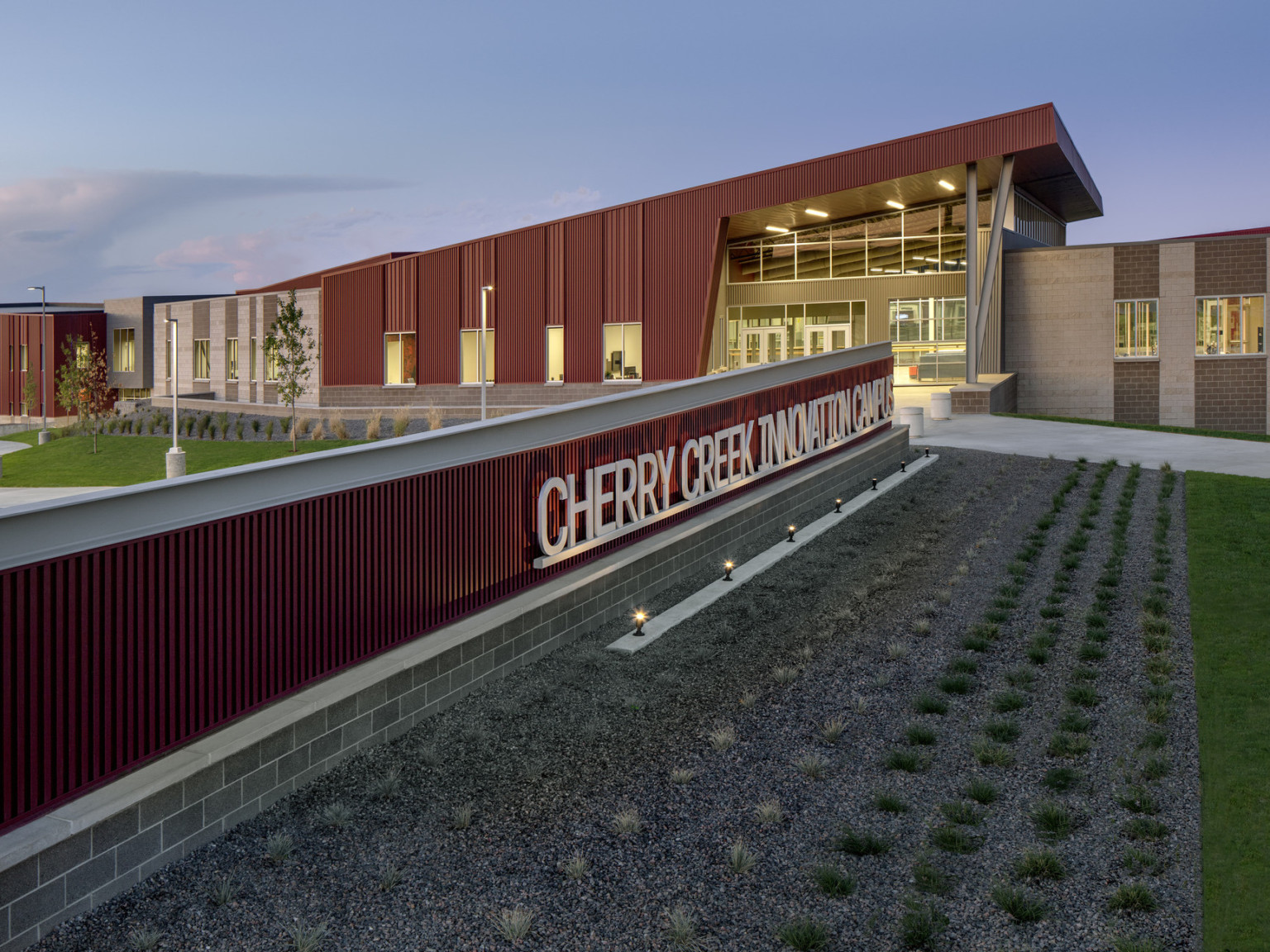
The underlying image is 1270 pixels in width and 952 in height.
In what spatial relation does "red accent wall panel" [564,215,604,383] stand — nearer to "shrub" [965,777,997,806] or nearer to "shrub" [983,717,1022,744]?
"shrub" [983,717,1022,744]

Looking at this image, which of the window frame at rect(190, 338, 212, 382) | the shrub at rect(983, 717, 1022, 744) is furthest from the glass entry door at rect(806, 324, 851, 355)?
the window frame at rect(190, 338, 212, 382)

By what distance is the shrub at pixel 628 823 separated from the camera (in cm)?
607

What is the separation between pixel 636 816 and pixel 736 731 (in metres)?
1.45

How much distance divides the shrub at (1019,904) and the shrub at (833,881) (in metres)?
0.73

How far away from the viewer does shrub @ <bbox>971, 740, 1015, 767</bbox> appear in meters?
6.72

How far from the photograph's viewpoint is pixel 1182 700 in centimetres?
756

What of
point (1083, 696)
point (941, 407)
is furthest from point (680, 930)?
point (941, 407)

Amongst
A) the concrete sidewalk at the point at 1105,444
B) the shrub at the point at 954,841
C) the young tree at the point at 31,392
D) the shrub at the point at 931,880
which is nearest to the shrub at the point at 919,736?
the shrub at the point at 954,841

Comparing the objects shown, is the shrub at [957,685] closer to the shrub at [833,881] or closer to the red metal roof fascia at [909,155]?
the shrub at [833,881]

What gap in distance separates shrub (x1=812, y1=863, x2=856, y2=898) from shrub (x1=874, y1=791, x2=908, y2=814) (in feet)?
2.55

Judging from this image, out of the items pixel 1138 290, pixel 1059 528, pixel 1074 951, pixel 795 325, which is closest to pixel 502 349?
pixel 795 325

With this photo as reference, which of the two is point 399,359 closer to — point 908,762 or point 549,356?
point 549,356

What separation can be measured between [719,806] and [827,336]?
3698 centimetres

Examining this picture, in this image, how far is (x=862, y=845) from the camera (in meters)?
5.80
